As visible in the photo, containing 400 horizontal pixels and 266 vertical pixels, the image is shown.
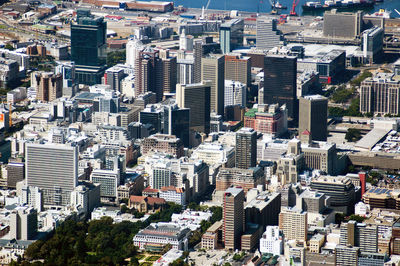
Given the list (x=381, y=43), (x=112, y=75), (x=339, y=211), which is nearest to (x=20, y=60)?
(x=112, y=75)

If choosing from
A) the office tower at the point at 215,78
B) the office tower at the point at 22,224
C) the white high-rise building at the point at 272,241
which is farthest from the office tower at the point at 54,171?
the office tower at the point at 215,78

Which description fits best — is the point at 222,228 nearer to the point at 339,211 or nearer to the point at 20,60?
the point at 339,211

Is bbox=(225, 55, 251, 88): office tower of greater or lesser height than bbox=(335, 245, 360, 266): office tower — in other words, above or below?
above

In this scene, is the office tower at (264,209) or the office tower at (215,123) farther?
the office tower at (215,123)

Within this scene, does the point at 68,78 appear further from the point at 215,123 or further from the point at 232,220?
the point at 232,220

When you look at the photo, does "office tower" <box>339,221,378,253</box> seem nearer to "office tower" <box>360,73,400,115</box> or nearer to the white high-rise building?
the white high-rise building

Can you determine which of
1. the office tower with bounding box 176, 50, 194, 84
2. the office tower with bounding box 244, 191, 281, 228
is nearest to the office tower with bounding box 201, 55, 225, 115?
the office tower with bounding box 176, 50, 194, 84

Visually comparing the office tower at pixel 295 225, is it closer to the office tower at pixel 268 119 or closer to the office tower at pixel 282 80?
the office tower at pixel 268 119
